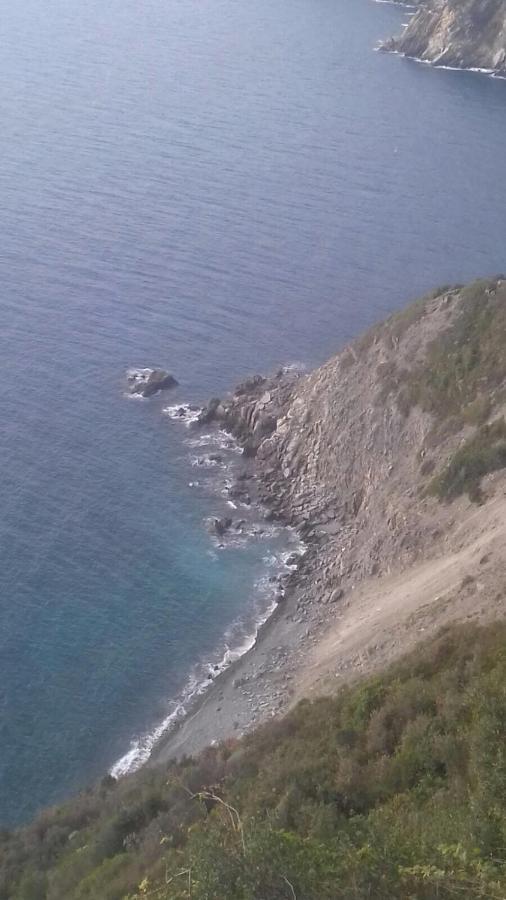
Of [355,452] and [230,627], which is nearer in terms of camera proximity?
[230,627]

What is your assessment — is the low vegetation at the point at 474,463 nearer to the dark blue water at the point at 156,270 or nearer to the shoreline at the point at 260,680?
the shoreline at the point at 260,680

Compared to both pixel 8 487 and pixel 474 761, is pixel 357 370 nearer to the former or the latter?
pixel 8 487

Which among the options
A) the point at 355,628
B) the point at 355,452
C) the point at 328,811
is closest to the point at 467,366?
the point at 355,452

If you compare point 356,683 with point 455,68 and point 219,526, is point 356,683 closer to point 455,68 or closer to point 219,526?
point 219,526

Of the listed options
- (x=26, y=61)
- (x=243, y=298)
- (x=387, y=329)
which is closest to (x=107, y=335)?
(x=243, y=298)

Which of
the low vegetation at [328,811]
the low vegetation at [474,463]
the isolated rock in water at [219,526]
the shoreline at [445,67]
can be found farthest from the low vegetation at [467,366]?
the shoreline at [445,67]
